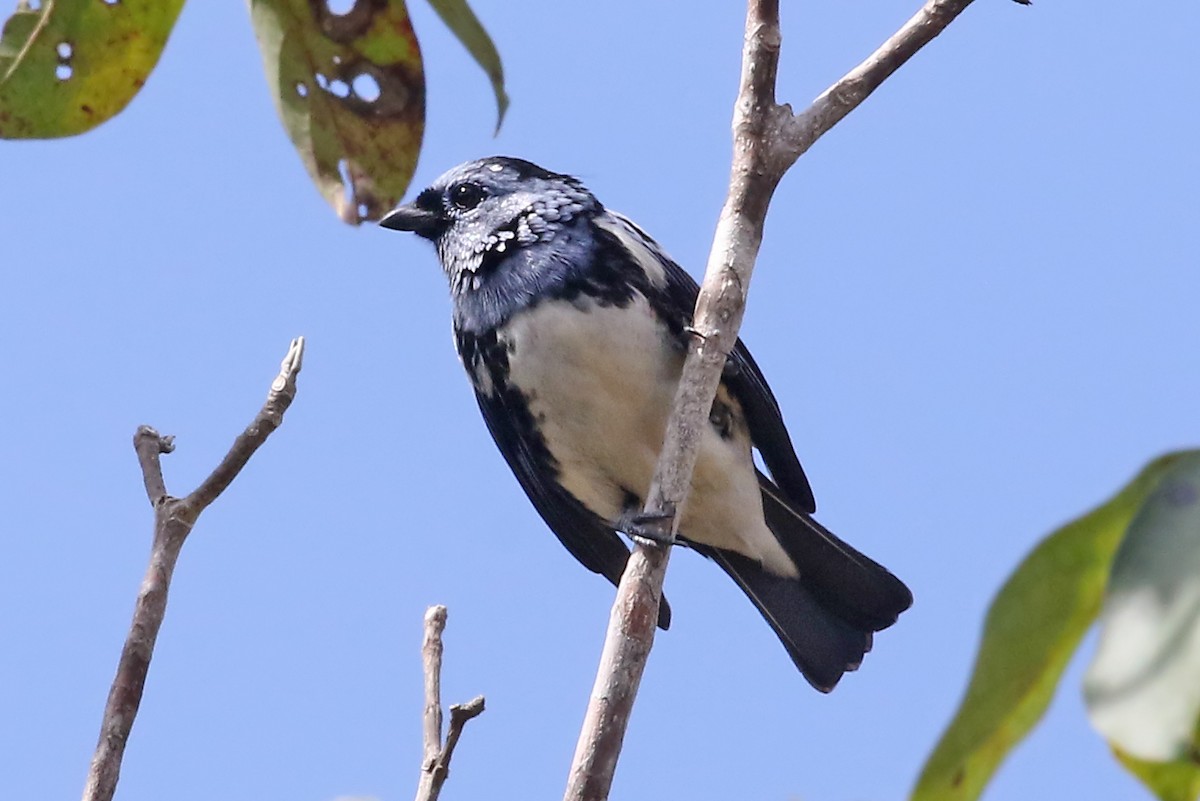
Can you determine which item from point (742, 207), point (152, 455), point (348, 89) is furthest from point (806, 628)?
point (348, 89)

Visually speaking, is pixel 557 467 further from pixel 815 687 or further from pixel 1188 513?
pixel 1188 513

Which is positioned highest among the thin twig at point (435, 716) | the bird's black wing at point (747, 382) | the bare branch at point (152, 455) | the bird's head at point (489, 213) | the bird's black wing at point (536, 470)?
the bird's head at point (489, 213)

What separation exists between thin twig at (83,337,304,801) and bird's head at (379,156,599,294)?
5.38ft

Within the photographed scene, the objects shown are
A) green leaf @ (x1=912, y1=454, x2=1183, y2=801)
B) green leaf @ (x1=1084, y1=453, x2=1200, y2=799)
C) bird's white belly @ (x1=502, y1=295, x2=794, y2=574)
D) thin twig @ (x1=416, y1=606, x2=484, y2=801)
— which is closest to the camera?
green leaf @ (x1=1084, y1=453, x2=1200, y2=799)

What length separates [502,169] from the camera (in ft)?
14.4

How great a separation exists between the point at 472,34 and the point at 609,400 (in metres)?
2.44

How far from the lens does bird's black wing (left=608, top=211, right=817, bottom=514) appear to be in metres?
3.72

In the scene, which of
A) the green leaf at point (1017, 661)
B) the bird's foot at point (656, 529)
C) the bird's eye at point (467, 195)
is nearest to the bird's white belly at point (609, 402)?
the bird's eye at point (467, 195)

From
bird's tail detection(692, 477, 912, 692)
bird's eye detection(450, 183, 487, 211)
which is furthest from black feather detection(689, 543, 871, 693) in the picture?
bird's eye detection(450, 183, 487, 211)

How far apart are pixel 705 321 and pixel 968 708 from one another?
68.3 inches

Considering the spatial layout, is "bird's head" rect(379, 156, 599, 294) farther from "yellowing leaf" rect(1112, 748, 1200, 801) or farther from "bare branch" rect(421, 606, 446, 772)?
"yellowing leaf" rect(1112, 748, 1200, 801)

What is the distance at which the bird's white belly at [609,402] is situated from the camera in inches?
143

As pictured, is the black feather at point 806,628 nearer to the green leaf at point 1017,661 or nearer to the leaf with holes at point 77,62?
the leaf with holes at point 77,62

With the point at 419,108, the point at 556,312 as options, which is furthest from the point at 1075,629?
the point at 556,312
